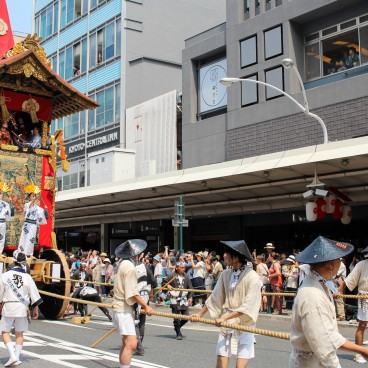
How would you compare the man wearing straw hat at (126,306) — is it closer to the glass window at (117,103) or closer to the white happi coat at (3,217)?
the white happi coat at (3,217)

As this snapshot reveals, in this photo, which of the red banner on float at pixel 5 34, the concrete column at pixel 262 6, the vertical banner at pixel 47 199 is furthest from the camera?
the concrete column at pixel 262 6

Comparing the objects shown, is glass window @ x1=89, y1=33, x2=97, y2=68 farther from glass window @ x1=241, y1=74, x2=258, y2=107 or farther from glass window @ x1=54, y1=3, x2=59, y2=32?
glass window @ x1=241, y1=74, x2=258, y2=107

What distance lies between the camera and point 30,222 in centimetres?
1374

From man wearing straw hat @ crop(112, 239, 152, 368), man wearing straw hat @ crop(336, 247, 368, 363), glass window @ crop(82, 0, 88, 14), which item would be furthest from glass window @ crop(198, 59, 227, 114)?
man wearing straw hat @ crop(112, 239, 152, 368)

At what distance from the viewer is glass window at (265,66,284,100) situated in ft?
87.9

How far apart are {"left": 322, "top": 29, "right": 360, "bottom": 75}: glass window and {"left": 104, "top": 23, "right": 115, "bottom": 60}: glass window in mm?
17334

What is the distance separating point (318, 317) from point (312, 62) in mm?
23972

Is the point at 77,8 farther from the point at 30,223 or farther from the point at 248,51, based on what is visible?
the point at 30,223

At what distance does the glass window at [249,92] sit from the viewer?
92.2 ft

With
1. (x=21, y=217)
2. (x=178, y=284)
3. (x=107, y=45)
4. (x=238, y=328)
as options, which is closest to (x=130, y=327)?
(x=238, y=328)

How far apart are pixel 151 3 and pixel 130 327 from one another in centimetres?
3554

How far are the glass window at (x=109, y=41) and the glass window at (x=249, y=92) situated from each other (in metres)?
13.7

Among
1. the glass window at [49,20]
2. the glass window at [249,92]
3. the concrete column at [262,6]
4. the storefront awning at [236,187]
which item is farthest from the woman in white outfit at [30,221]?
the glass window at [49,20]

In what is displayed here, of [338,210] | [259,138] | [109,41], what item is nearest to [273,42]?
[259,138]
